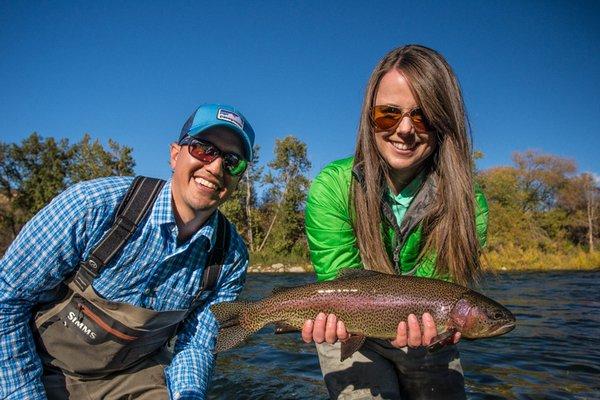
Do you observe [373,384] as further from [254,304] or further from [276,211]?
[276,211]

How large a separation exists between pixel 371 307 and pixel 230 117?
167 centimetres

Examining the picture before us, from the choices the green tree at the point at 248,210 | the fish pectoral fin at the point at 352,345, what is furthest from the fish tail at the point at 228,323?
the green tree at the point at 248,210

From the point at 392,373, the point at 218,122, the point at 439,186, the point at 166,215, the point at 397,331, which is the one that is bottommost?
the point at 392,373

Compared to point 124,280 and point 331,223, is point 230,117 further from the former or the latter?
point 124,280

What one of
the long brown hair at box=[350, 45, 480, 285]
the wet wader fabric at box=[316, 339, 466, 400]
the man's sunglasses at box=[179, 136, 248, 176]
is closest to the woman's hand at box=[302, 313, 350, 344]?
the wet wader fabric at box=[316, 339, 466, 400]

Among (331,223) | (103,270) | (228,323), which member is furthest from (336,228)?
(103,270)

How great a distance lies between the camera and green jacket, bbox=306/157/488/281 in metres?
3.47

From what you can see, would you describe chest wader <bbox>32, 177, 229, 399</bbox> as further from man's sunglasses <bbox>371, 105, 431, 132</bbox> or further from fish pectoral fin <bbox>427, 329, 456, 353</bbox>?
fish pectoral fin <bbox>427, 329, 456, 353</bbox>

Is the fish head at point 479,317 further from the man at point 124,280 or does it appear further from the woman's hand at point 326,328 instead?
the man at point 124,280

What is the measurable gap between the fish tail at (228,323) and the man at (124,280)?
0.20 metres

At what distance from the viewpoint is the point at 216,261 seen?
326cm

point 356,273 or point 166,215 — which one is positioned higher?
point 166,215

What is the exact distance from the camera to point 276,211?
4381 cm

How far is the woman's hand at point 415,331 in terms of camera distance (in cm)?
303
